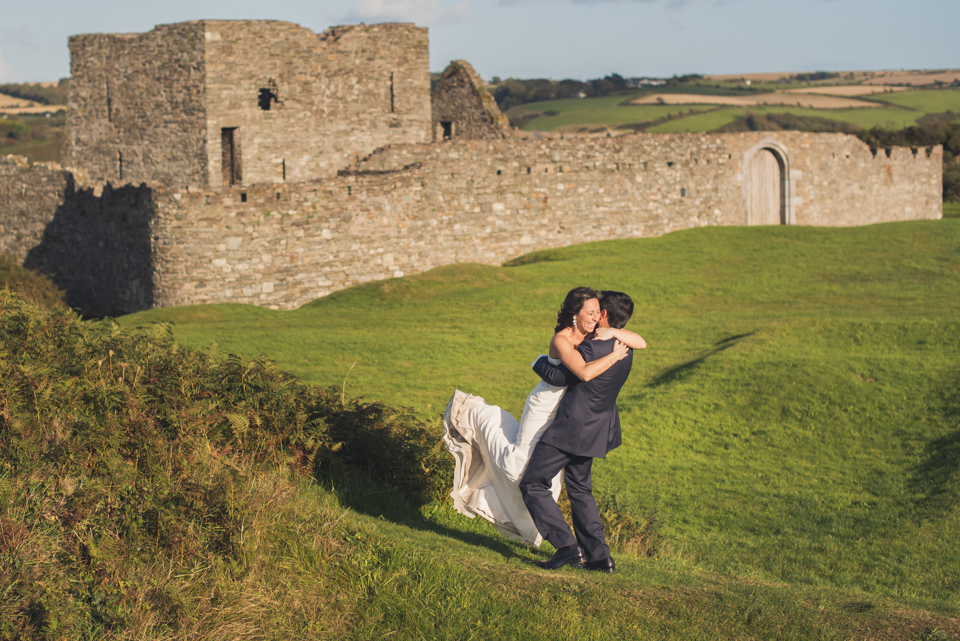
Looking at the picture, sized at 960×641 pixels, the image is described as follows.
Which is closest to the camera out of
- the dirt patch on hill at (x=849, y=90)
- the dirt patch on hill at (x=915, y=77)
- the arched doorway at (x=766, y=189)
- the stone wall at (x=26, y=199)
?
the stone wall at (x=26, y=199)

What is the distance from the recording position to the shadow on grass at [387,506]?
6.42 metres

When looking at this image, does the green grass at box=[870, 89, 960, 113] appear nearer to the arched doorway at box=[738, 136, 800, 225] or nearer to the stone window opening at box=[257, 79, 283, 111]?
the arched doorway at box=[738, 136, 800, 225]

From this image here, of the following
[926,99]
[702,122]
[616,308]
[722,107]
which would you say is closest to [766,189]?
[616,308]

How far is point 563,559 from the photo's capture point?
18.0ft

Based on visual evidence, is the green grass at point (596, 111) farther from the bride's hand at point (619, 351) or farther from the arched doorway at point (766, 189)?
the bride's hand at point (619, 351)

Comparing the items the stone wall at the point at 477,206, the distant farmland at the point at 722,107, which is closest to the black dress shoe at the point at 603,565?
the stone wall at the point at 477,206

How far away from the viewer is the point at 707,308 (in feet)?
55.9

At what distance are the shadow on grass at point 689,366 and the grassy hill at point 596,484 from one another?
6 centimetres

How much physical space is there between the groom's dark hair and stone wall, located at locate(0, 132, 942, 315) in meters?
13.4

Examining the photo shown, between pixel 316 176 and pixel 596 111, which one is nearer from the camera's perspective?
pixel 316 176

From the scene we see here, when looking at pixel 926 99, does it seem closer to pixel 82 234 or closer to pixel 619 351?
pixel 82 234

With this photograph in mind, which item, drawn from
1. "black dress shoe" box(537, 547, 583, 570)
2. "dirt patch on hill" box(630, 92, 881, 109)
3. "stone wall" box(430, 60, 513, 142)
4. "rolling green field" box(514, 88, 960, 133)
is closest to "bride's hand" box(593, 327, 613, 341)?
"black dress shoe" box(537, 547, 583, 570)

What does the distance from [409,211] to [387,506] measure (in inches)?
559

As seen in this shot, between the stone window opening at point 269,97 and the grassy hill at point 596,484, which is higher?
the stone window opening at point 269,97
